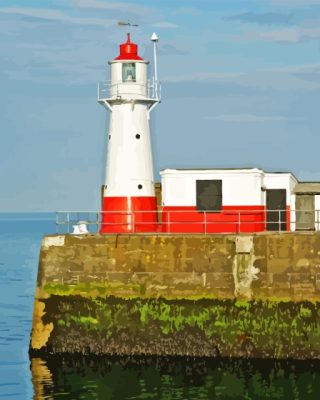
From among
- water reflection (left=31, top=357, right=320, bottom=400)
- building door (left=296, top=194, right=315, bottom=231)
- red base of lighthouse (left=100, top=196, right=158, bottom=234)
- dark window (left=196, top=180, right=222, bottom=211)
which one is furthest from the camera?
building door (left=296, top=194, right=315, bottom=231)

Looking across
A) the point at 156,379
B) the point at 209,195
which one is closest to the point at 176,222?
the point at 209,195

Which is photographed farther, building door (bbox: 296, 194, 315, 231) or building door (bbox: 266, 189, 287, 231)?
building door (bbox: 296, 194, 315, 231)

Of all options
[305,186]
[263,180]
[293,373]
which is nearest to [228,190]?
[263,180]

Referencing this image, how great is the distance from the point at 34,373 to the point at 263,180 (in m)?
11.3

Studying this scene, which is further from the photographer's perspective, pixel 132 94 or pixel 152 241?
pixel 132 94

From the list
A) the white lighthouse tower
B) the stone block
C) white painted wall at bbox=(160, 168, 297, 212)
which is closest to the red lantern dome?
the white lighthouse tower

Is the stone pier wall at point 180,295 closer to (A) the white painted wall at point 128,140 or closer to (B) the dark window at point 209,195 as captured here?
(B) the dark window at point 209,195

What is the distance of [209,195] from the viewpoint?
3566 cm

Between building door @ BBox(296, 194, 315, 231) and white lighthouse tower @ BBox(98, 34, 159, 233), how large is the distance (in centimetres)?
555

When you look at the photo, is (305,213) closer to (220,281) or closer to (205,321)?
(220,281)

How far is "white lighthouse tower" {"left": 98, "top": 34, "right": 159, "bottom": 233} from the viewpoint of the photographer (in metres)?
36.5

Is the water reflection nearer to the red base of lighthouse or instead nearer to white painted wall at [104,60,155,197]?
the red base of lighthouse

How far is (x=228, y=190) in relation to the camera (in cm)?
3559

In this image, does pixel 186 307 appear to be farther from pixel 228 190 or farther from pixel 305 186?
pixel 305 186
